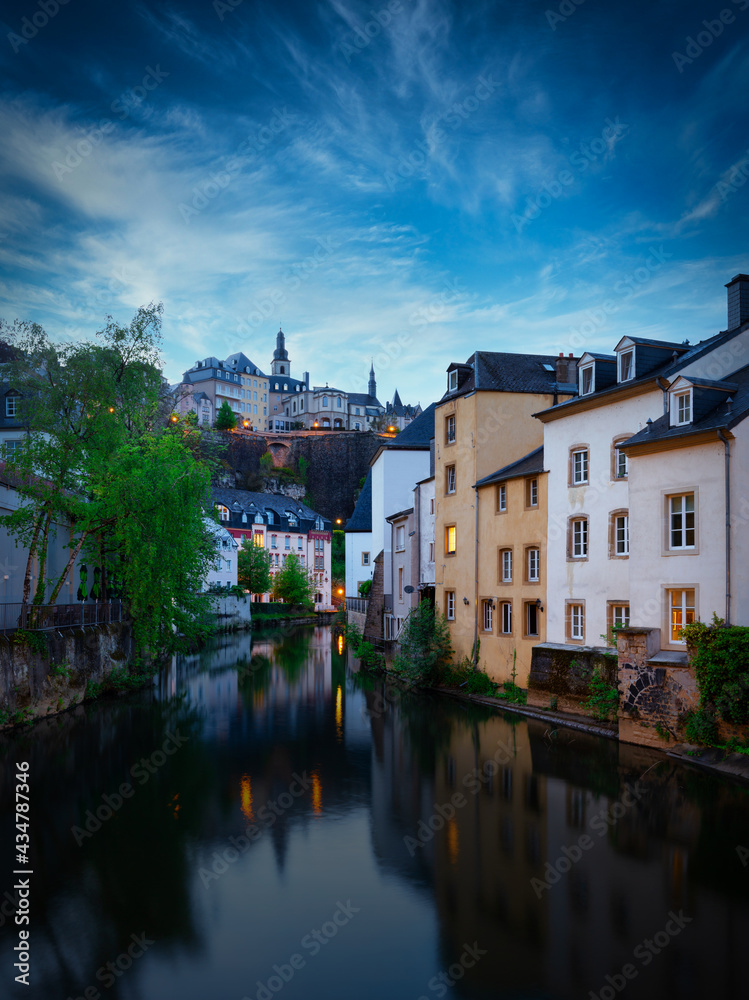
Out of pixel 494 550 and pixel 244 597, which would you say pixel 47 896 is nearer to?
pixel 494 550

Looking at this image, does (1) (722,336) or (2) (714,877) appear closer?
(2) (714,877)

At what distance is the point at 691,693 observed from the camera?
1712cm

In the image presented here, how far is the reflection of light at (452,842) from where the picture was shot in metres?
11.7

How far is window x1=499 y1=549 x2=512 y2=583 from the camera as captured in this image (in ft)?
88.1

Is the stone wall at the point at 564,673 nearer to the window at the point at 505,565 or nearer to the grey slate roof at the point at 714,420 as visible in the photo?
the window at the point at 505,565

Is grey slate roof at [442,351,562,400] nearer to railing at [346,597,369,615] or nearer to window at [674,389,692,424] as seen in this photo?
window at [674,389,692,424]

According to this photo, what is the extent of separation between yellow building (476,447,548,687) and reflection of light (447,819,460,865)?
11871mm

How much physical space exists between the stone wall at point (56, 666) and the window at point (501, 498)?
13968 mm

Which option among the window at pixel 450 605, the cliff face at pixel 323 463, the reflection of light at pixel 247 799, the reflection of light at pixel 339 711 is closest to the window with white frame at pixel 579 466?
the window at pixel 450 605

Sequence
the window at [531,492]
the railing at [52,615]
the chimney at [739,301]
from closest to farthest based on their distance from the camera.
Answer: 1. the chimney at [739,301]
2. the railing at [52,615]
3. the window at [531,492]

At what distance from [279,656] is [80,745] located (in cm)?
2582

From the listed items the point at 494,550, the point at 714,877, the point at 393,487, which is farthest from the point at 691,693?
the point at 393,487

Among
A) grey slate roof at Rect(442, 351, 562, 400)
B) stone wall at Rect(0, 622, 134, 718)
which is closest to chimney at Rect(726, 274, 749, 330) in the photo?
grey slate roof at Rect(442, 351, 562, 400)

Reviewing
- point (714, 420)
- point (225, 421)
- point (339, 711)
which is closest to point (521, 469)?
point (714, 420)
